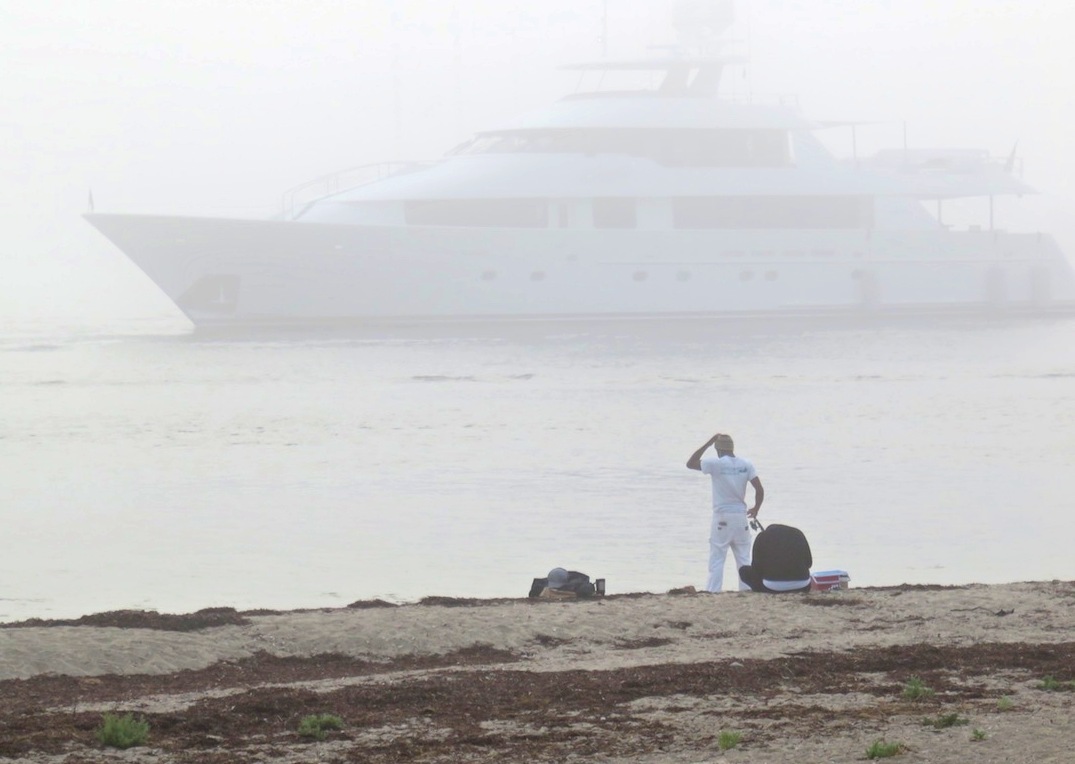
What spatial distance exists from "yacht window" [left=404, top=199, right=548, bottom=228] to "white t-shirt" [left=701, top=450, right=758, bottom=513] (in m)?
32.9

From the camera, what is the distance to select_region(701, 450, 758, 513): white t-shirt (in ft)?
28.0

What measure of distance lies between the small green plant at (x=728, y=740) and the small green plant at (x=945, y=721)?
62 cm

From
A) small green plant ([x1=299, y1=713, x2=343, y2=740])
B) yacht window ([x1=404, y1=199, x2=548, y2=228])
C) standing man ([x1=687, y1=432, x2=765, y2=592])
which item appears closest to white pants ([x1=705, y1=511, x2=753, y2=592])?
standing man ([x1=687, y1=432, x2=765, y2=592])

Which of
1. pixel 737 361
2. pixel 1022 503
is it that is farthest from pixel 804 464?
pixel 737 361

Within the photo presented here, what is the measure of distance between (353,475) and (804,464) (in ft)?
17.2

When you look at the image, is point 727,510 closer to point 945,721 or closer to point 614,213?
point 945,721

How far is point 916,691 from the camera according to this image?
17.4ft

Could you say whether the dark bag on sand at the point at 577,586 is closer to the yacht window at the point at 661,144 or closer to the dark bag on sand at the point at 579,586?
the dark bag on sand at the point at 579,586

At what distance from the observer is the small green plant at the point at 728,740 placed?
4.60m

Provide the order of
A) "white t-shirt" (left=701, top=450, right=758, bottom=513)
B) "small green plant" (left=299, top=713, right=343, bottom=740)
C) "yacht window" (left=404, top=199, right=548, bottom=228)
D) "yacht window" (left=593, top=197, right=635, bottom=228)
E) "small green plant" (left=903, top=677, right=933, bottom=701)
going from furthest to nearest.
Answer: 1. "yacht window" (left=593, top=197, right=635, bottom=228)
2. "yacht window" (left=404, top=199, right=548, bottom=228)
3. "white t-shirt" (left=701, top=450, right=758, bottom=513)
4. "small green plant" (left=903, top=677, right=933, bottom=701)
5. "small green plant" (left=299, top=713, right=343, bottom=740)

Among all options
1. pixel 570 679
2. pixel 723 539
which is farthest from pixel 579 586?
pixel 570 679

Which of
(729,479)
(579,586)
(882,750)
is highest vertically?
(729,479)

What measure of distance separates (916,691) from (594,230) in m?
36.0

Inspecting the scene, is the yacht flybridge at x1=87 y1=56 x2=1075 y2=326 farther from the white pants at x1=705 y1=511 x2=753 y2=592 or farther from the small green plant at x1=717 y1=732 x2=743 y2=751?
the small green plant at x1=717 y1=732 x2=743 y2=751
